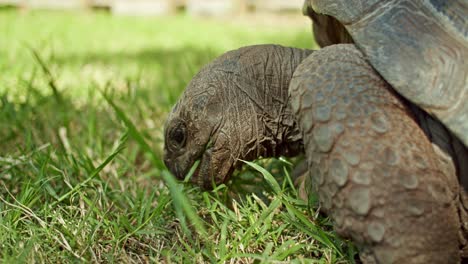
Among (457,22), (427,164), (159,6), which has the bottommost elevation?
(159,6)

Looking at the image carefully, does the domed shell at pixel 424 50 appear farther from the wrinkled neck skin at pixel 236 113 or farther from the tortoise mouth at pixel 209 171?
the tortoise mouth at pixel 209 171

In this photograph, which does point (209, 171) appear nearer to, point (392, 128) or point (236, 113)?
point (236, 113)

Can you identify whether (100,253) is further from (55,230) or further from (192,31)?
(192,31)

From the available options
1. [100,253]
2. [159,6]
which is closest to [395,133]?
[100,253]

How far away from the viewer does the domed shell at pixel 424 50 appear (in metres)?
1.45

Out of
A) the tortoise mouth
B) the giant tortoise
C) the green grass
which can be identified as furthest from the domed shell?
the tortoise mouth


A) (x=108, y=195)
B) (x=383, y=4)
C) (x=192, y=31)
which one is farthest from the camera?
(x=192, y=31)

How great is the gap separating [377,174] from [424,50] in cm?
35

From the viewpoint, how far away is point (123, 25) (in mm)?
8906

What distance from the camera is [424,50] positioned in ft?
4.88

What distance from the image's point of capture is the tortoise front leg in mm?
1422

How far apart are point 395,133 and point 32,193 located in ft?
4.04

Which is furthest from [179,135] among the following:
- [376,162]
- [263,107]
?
[376,162]

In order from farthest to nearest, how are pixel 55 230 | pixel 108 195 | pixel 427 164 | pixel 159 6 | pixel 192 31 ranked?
pixel 159 6 < pixel 192 31 < pixel 108 195 < pixel 55 230 < pixel 427 164
